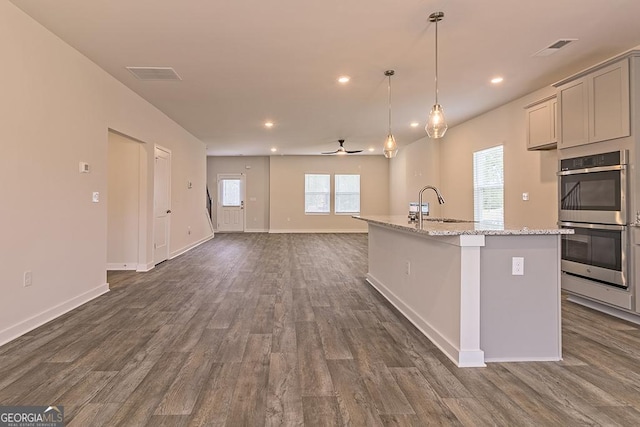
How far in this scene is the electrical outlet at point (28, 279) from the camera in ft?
10.1

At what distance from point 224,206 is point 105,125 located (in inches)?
326

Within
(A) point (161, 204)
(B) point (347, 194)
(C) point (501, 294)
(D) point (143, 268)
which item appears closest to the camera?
(C) point (501, 294)

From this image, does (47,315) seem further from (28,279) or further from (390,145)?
(390,145)

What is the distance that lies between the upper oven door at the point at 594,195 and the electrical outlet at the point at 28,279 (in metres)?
5.44

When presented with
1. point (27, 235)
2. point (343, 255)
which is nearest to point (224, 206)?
point (343, 255)

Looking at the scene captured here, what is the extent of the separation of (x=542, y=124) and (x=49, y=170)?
573 centimetres

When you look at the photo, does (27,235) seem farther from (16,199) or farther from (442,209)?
(442,209)

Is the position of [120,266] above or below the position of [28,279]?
below

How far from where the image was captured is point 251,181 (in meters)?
12.6

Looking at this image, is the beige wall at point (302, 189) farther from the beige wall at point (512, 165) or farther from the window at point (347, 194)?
the beige wall at point (512, 165)

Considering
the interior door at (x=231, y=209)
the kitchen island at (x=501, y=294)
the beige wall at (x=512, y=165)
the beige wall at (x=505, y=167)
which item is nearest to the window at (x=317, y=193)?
the interior door at (x=231, y=209)

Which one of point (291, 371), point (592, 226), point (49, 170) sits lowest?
point (291, 371)

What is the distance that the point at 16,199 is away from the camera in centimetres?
297

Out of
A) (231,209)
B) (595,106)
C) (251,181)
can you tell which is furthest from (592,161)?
(231,209)
